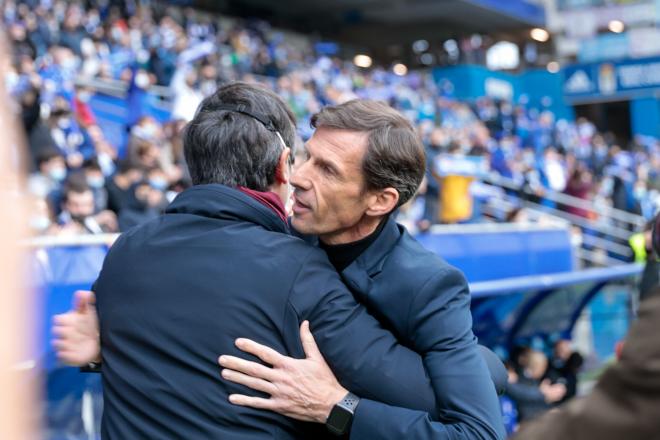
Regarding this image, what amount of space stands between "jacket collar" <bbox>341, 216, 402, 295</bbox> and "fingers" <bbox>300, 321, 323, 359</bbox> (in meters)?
0.15

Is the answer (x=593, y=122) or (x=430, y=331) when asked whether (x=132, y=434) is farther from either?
(x=593, y=122)

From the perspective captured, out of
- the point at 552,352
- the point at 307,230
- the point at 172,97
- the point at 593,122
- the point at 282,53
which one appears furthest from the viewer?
the point at 593,122

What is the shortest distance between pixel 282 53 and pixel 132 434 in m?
21.3

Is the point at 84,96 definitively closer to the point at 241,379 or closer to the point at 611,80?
the point at 241,379

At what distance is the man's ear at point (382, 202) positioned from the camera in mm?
1924

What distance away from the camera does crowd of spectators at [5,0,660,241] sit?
775cm

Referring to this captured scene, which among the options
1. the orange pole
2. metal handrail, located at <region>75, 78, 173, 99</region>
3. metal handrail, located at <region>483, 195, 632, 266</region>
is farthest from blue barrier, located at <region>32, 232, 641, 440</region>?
metal handrail, located at <region>75, 78, 173, 99</region>

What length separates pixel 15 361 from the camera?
0.83 metres

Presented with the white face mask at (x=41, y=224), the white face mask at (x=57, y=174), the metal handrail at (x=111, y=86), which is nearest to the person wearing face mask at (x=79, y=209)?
the white face mask at (x=41, y=224)

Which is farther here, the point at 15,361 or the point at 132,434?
the point at 132,434

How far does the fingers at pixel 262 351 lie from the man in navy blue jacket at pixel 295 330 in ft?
0.06

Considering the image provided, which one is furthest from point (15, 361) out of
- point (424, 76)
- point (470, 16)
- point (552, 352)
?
point (470, 16)

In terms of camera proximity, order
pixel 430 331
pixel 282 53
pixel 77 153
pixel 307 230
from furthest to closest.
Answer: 1. pixel 282 53
2. pixel 77 153
3. pixel 307 230
4. pixel 430 331

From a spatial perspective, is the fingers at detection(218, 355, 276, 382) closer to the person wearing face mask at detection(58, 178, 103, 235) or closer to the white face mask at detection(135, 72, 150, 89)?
the person wearing face mask at detection(58, 178, 103, 235)
